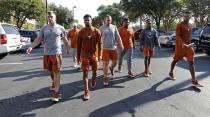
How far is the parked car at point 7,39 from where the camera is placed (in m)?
8.36

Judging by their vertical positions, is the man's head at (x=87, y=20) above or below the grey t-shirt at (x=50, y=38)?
above

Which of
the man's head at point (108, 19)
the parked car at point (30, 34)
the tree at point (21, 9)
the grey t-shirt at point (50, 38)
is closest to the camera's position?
the grey t-shirt at point (50, 38)

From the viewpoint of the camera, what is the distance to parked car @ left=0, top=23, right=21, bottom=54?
8359mm

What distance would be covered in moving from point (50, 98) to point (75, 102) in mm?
608

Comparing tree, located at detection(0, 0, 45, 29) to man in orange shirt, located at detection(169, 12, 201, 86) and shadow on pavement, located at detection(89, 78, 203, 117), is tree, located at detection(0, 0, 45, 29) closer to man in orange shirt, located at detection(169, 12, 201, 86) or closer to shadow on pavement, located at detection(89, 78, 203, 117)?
man in orange shirt, located at detection(169, 12, 201, 86)

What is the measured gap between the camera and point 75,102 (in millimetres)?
3783

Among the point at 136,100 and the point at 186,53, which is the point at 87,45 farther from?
the point at 186,53

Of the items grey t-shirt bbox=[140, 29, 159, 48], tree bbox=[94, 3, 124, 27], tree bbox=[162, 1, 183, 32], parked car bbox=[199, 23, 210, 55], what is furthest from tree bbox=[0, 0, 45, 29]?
tree bbox=[94, 3, 124, 27]

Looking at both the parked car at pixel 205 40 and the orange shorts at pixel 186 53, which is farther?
the parked car at pixel 205 40

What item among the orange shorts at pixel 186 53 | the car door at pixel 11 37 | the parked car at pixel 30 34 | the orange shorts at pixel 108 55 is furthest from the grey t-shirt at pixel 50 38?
the parked car at pixel 30 34

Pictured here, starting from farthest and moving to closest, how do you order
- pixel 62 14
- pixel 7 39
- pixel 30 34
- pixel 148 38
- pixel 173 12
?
pixel 62 14
pixel 173 12
pixel 30 34
pixel 7 39
pixel 148 38

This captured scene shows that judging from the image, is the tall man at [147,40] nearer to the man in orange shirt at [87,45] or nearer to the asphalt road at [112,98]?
the asphalt road at [112,98]

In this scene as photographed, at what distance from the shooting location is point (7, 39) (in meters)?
8.62

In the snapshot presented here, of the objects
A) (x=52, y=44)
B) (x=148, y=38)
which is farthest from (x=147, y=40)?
(x=52, y=44)
